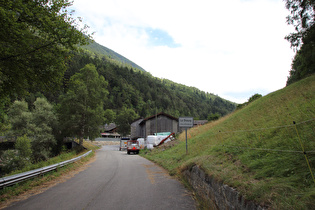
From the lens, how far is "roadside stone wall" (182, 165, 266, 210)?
3.59 metres

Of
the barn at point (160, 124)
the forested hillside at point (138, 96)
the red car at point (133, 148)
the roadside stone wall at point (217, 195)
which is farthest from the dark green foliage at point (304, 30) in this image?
the forested hillside at point (138, 96)

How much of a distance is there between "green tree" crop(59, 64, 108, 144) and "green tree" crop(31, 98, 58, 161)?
2759 mm

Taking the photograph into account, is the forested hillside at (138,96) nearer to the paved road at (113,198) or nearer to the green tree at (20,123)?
the green tree at (20,123)

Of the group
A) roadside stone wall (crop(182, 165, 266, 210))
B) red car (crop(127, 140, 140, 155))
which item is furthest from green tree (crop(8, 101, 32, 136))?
roadside stone wall (crop(182, 165, 266, 210))

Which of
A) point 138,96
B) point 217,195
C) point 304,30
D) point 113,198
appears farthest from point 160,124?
point 138,96

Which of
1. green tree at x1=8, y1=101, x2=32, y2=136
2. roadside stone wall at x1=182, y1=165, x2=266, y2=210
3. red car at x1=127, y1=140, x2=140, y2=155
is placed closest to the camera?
roadside stone wall at x1=182, y1=165, x2=266, y2=210

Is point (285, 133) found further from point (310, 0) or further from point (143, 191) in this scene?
point (310, 0)

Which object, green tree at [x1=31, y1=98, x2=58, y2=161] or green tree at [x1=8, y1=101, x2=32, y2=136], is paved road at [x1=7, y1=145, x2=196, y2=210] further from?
green tree at [x1=8, y1=101, x2=32, y2=136]

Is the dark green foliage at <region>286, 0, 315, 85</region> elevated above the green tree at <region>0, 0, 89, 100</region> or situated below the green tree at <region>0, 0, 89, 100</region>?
above

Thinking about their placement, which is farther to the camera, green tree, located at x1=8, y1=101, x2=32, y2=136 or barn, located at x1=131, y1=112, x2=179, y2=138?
barn, located at x1=131, y1=112, x2=179, y2=138

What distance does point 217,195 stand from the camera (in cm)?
485

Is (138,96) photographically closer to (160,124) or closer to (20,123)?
(160,124)

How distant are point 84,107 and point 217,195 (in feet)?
106

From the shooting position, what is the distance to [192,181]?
7.70 meters
